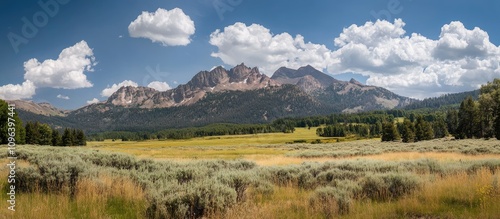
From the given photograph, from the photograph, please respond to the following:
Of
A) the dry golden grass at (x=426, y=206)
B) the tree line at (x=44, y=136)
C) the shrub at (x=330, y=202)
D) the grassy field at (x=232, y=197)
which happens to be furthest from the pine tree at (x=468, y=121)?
the tree line at (x=44, y=136)

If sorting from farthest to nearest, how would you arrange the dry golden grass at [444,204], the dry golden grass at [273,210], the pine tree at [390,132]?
1. the pine tree at [390,132]
2. the dry golden grass at [444,204]
3. the dry golden grass at [273,210]

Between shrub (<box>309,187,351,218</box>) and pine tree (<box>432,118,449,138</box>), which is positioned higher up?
shrub (<box>309,187,351,218</box>)

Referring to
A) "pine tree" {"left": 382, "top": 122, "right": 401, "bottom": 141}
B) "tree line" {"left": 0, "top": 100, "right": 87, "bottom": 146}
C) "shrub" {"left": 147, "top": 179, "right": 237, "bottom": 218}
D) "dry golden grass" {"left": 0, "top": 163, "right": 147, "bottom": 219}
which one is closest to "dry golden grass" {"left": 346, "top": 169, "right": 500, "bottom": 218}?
"shrub" {"left": 147, "top": 179, "right": 237, "bottom": 218}

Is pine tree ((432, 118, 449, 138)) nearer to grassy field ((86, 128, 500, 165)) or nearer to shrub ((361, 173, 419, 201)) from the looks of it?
grassy field ((86, 128, 500, 165))

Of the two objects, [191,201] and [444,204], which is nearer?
[191,201]

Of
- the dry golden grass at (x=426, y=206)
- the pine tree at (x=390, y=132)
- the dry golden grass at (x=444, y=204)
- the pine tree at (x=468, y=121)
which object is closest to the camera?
the dry golden grass at (x=426, y=206)

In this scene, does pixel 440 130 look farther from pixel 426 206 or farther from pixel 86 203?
pixel 86 203

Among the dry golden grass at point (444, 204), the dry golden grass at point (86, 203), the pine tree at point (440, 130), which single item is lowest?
the pine tree at point (440, 130)

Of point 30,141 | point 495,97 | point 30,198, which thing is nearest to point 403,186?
point 30,198

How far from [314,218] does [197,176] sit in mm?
5143

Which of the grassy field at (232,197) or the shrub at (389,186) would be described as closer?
the grassy field at (232,197)

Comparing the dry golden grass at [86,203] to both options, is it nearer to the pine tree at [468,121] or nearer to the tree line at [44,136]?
the pine tree at [468,121]

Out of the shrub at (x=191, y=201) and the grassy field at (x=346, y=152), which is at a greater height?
the shrub at (x=191, y=201)

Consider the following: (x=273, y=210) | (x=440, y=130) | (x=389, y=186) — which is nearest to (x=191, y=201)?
(x=273, y=210)
